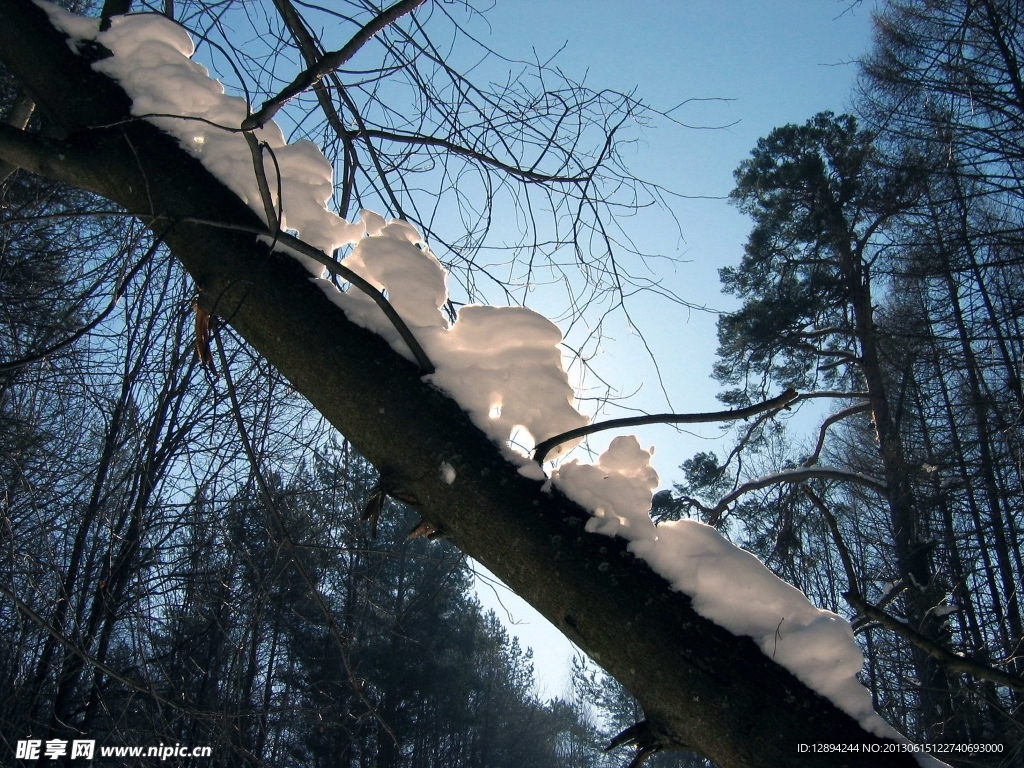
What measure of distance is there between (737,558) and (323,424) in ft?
4.98

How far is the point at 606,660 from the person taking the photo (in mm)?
929

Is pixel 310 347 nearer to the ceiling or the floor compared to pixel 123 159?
nearer to the floor

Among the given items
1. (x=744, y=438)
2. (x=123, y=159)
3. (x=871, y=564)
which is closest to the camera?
(x=123, y=159)

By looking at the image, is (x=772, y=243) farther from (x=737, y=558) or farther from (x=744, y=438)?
(x=737, y=558)

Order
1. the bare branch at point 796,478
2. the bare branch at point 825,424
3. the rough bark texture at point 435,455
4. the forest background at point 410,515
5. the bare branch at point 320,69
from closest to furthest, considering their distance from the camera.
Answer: the rough bark texture at point 435,455 < the bare branch at point 320,69 < the forest background at point 410,515 < the bare branch at point 796,478 < the bare branch at point 825,424

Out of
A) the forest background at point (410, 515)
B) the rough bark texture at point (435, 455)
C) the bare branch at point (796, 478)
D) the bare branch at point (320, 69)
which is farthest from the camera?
the bare branch at point (796, 478)

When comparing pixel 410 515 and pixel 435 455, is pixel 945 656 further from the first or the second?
pixel 410 515

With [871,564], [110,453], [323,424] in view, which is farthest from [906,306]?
[110,453]

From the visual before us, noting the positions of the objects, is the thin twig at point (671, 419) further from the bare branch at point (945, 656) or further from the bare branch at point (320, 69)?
the bare branch at point (320, 69)

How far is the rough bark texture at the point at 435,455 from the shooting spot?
33.8 inches

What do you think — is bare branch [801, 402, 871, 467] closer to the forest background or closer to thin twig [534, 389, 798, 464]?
the forest background

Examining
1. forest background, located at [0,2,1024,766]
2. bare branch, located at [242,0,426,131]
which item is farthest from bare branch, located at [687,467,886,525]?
bare branch, located at [242,0,426,131]

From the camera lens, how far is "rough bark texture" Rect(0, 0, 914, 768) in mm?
859

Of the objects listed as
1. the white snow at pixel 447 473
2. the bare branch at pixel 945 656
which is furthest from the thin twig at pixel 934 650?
the white snow at pixel 447 473
